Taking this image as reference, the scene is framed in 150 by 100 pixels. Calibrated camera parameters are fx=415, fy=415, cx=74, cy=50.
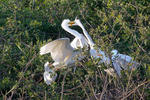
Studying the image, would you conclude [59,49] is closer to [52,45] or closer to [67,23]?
[52,45]

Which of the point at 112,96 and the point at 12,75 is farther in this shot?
the point at 12,75

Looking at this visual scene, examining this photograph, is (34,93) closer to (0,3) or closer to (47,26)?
(47,26)

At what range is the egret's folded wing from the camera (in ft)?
17.1

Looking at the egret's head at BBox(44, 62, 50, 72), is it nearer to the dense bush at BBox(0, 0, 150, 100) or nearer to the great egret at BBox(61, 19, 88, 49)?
the dense bush at BBox(0, 0, 150, 100)

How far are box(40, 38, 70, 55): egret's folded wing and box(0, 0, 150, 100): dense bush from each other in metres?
0.15

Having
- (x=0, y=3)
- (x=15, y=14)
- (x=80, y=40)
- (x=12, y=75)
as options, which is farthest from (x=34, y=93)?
(x=0, y=3)

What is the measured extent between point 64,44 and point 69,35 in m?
1.47

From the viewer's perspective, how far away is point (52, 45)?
538 centimetres

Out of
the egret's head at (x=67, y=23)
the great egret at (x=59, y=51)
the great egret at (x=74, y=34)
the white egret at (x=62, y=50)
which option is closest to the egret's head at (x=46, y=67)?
the great egret at (x=59, y=51)

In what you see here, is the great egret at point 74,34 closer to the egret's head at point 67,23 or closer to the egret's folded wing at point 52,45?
the egret's head at point 67,23

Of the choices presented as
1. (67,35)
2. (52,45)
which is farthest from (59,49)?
(67,35)

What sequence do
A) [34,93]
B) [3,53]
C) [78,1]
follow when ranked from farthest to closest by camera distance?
1. [78,1]
2. [3,53]
3. [34,93]

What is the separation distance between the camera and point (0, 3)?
710cm

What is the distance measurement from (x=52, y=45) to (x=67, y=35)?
1.58 m
